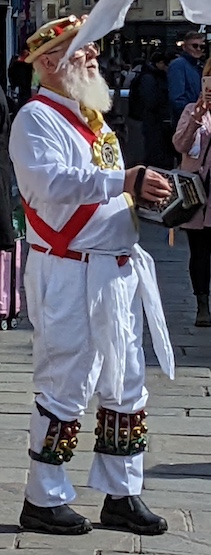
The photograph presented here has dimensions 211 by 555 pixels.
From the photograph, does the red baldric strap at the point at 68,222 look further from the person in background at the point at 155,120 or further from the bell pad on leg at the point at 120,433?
the person in background at the point at 155,120

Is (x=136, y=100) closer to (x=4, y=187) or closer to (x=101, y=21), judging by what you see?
(x=4, y=187)

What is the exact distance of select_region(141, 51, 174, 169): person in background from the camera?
47.5 ft

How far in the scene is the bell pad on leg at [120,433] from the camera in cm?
434

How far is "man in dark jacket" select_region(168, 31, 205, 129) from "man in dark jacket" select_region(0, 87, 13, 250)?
425 centimetres

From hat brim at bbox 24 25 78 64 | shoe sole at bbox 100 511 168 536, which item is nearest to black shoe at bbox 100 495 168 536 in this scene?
shoe sole at bbox 100 511 168 536

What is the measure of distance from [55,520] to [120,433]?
0.41 meters

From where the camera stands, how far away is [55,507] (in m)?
4.39

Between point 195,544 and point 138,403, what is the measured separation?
56 centimetres

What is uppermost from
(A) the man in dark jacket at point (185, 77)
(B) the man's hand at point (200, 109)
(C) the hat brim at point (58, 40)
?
(C) the hat brim at point (58, 40)

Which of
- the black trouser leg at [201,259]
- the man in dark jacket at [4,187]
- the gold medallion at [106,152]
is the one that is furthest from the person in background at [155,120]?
the gold medallion at [106,152]

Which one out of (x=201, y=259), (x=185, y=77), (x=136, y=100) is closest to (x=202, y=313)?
(x=201, y=259)

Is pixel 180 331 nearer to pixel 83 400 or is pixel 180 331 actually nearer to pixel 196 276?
pixel 196 276

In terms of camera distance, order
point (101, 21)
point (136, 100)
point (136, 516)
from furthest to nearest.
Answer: point (136, 100), point (136, 516), point (101, 21)

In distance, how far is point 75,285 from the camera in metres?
4.25
